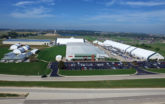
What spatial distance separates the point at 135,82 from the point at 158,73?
1150 cm

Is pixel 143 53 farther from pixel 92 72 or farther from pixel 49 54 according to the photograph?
pixel 49 54

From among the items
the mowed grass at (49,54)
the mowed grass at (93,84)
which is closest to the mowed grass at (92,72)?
the mowed grass at (93,84)

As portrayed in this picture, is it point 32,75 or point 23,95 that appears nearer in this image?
point 23,95

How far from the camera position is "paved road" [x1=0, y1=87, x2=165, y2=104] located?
19969 mm

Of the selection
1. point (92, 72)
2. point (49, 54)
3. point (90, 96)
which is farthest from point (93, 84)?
point (49, 54)

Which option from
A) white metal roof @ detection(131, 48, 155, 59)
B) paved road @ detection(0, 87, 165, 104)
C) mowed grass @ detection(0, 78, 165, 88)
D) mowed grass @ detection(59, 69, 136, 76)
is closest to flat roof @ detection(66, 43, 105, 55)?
mowed grass @ detection(59, 69, 136, 76)

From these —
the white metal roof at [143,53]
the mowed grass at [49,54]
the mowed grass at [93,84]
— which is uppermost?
the white metal roof at [143,53]

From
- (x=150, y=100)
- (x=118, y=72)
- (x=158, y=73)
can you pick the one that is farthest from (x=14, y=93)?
(x=158, y=73)

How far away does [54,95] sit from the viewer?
2191cm

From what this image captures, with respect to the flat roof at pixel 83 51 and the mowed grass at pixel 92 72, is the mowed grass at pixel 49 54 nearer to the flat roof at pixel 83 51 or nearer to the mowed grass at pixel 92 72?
the flat roof at pixel 83 51

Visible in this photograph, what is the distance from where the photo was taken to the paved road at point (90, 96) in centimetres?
1997

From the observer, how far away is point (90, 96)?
2162cm

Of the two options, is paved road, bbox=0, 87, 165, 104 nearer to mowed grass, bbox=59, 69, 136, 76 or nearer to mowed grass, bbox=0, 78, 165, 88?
mowed grass, bbox=0, 78, 165, 88

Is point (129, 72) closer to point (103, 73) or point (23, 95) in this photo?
point (103, 73)
